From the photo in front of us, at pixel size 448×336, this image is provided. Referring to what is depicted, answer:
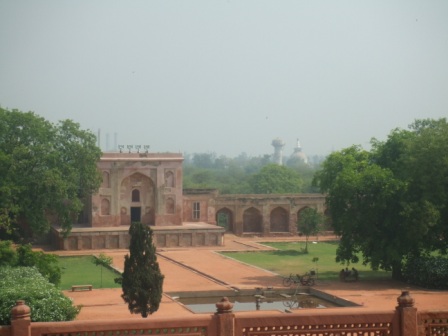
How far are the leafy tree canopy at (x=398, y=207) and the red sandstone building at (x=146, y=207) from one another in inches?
609

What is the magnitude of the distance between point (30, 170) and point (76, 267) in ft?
19.4

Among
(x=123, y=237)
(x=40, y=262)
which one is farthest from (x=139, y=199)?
(x=40, y=262)

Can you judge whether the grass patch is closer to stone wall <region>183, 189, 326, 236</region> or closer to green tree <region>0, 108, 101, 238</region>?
green tree <region>0, 108, 101, 238</region>

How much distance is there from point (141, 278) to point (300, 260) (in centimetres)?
1828

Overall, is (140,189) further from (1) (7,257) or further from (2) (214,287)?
(1) (7,257)

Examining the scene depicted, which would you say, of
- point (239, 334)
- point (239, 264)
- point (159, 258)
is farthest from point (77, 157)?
point (239, 334)

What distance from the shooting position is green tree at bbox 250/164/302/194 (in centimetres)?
7512

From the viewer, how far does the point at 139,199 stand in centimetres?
4422

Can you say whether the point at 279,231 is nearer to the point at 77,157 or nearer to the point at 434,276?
the point at 77,157

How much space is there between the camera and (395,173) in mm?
30672

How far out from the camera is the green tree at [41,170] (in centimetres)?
3562

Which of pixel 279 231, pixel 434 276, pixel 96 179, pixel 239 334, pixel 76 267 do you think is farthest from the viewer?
pixel 279 231

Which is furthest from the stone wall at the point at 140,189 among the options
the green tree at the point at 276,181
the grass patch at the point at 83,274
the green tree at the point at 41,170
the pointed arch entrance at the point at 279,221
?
the green tree at the point at 276,181

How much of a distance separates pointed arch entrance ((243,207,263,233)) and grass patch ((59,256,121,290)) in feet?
51.2
